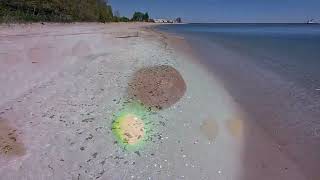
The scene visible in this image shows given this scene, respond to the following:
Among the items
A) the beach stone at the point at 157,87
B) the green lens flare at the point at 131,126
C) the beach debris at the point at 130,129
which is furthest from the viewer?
the beach stone at the point at 157,87

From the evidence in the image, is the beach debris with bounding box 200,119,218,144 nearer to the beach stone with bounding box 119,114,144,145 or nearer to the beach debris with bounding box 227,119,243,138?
the beach debris with bounding box 227,119,243,138

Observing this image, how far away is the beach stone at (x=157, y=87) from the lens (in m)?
10.3

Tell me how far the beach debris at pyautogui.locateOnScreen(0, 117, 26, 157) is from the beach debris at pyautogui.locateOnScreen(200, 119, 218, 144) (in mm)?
3879

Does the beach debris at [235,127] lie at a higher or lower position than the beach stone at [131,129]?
lower

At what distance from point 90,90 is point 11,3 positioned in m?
63.7

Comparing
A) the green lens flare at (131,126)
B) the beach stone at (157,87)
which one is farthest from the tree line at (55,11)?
the green lens flare at (131,126)

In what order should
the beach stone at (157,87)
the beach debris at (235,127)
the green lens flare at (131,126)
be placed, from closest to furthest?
the green lens flare at (131,126), the beach debris at (235,127), the beach stone at (157,87)

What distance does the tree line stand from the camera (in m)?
59.1

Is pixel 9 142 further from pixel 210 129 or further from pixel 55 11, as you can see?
pixel 55 11

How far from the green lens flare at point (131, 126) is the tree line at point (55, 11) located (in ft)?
141

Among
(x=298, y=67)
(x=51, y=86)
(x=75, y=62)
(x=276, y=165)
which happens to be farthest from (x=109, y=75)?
(x=298, y=67)

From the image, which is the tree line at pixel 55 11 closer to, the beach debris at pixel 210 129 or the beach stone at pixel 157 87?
the beach stone at pixel 157 87

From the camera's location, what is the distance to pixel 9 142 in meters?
7.21

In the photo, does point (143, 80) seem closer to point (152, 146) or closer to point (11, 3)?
point (152, 146)
